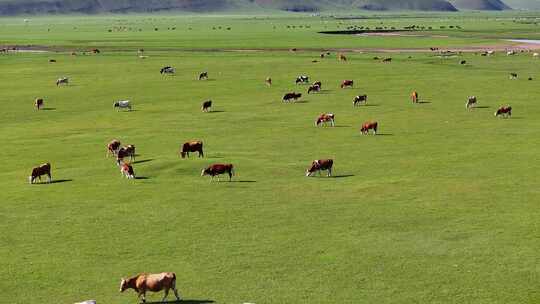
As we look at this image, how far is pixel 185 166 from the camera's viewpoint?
38375 millimetres

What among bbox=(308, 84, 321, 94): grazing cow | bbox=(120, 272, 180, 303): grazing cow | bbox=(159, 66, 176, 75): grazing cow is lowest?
bbox=(120, 272, 180, 303): grazing cow

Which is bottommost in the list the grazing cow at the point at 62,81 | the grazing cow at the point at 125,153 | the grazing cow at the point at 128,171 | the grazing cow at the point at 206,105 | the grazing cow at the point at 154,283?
the grazing cow at the point at 154,283

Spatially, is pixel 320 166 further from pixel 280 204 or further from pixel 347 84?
pixel 347 84

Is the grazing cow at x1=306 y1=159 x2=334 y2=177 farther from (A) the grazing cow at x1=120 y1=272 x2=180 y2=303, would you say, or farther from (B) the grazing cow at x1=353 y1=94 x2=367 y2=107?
(B) the grazing cow at x1=353 y1=94 x2=367 y2=107

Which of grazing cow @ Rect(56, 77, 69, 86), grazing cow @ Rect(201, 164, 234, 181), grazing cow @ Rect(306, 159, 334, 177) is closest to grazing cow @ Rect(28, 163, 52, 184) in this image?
grazing cow @ Rect(201, 164, 234, 181)

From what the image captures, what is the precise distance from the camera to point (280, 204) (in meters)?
31.5

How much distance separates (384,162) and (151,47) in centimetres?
10784

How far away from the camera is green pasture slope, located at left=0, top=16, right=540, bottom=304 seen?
2298 centimetres

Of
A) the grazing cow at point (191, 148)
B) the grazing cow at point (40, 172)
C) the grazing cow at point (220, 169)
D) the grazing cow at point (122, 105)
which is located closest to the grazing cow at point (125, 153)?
the grazing cow at point (191, 148)

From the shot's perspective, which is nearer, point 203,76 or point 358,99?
point 358,99

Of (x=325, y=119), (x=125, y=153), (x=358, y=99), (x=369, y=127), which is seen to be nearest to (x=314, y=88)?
(x=358, y=99)

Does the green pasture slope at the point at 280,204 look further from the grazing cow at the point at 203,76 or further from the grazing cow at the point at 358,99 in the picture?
the grazing cow at the point at 203,76

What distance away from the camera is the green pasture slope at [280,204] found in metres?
23.0

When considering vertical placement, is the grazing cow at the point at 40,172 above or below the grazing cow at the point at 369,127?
below
